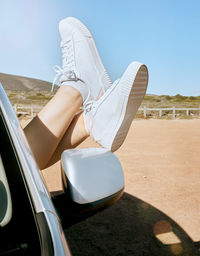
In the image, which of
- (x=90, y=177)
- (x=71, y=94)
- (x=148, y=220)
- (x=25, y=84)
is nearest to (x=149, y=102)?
(x=148, y=220)

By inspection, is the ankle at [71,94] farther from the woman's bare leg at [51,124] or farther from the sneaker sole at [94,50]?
the sneaker sole at [94,50]

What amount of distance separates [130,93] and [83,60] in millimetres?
536

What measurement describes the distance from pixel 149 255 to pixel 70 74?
1.42m

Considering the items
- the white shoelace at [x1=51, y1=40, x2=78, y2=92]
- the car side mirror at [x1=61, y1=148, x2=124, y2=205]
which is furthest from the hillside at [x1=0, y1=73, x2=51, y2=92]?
the car side mirror at [x1=61, y1=148, x2=124, y2=205]

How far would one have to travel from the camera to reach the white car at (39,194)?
1.98 feet

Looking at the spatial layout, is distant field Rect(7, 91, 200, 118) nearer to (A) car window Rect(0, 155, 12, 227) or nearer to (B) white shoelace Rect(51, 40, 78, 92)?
(B) white shoelace Rect(51, 40, 78, 92)

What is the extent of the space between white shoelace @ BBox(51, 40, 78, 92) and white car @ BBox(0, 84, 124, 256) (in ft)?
3.68

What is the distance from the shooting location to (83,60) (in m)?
1.91

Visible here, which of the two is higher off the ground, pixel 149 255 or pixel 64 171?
pixel 64 171

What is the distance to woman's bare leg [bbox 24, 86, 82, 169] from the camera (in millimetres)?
1565

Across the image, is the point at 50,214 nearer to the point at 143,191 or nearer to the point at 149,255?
the point at 149,255

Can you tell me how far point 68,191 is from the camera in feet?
2.61

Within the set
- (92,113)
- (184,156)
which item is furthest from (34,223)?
(184,156)

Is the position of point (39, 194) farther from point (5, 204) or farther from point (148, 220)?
point (148, 220)
